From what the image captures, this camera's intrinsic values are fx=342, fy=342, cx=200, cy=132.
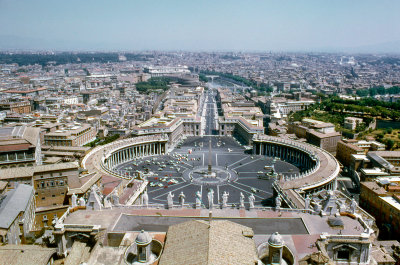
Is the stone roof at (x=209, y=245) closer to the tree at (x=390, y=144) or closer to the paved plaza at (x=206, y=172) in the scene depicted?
the paved plaza at (x=206, y=172)

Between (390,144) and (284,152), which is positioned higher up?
(390,144)

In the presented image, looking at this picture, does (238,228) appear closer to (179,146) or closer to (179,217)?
(179,217)

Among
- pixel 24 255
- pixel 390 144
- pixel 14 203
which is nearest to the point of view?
pixel 24 255

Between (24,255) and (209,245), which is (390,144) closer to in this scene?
(209,245)

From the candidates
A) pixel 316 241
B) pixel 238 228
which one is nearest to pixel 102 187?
pixel 238 228

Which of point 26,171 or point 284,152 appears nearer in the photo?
point 26,171

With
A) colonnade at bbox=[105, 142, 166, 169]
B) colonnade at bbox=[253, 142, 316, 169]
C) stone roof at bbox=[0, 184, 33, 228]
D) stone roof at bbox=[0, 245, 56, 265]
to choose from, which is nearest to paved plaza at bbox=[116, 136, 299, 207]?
colonnade at bbox=[105, 142, 166, 169]

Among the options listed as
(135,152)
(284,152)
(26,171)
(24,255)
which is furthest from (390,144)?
(24,255)
